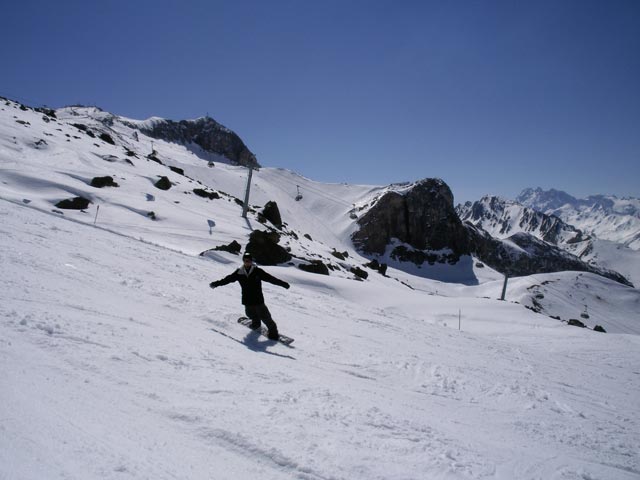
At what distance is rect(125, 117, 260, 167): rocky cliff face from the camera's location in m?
117

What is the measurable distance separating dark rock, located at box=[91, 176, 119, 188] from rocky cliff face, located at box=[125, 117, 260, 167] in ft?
296

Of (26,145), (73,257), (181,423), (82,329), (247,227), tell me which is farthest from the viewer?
(247,227)

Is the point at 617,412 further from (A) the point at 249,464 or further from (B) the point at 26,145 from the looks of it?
(B) the point at 26,145

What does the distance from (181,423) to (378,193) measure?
96320 millimetres

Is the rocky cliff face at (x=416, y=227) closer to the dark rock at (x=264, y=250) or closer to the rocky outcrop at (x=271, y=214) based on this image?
the rocky outcrop at (x=271, y=214)

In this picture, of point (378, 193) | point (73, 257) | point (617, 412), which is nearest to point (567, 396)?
point (617, 412)

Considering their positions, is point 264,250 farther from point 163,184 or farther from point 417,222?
point 417,222

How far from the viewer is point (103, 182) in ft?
90.0

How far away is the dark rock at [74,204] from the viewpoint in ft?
69.7

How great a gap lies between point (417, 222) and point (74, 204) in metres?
82.7

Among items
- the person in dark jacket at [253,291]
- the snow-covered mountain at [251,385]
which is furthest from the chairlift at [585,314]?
the person in dark jacket at [253,291]

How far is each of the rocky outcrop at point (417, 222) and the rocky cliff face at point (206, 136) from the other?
4877 cm

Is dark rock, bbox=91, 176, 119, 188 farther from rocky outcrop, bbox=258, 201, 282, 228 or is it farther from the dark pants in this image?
the dark pants

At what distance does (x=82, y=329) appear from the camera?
16.7 feet
